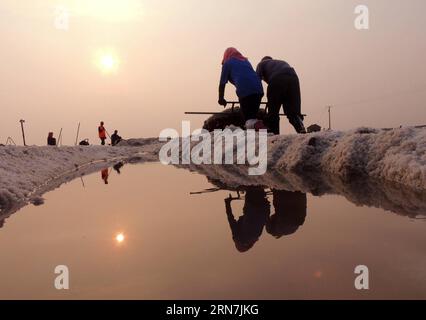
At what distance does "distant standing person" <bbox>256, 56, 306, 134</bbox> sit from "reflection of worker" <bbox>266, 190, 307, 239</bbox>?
A: 4700 millimetres

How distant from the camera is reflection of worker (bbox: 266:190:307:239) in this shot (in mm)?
2389

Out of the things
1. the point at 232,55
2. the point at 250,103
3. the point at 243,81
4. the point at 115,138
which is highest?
the point at 115,138

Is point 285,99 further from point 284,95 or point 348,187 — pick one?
point 348,187

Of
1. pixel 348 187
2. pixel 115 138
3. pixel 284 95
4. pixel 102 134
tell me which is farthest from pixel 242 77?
pixel 115 138

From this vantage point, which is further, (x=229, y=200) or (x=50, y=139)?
(x=50, y=139)

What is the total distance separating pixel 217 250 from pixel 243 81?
21.2 ft

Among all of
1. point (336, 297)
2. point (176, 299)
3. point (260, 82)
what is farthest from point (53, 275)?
point (260, 82)

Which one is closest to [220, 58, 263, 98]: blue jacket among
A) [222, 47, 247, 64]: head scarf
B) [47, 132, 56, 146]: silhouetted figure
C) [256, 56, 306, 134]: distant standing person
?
[222, 47, 247, 64]: head scarf

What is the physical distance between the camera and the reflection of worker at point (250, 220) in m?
2.20

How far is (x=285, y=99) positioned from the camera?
322 inches

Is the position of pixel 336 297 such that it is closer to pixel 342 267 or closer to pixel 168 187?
pixel 342 267

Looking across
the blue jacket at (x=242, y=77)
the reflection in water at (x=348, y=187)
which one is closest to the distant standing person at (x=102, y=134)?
the blue jacket at (x=242, y=77)

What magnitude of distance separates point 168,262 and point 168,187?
2.81 metres

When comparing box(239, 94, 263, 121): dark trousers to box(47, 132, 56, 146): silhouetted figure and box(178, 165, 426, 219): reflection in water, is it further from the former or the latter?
box(47, 132, 56, 146): silhouetted figure
